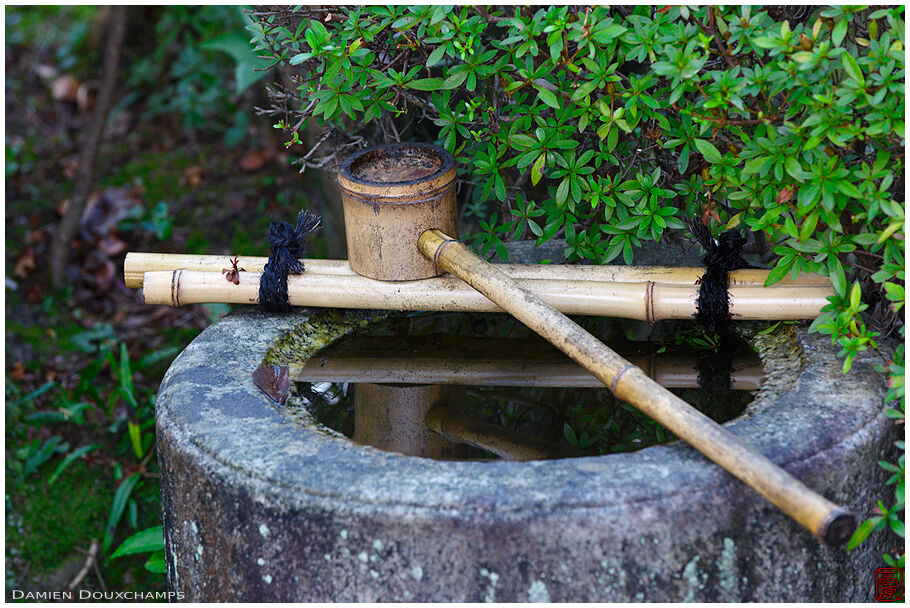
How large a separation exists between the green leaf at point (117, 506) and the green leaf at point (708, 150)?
7.87ft

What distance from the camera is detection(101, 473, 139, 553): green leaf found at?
3.36m

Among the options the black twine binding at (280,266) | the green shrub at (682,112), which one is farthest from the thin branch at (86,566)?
the green shrub at (682,112)

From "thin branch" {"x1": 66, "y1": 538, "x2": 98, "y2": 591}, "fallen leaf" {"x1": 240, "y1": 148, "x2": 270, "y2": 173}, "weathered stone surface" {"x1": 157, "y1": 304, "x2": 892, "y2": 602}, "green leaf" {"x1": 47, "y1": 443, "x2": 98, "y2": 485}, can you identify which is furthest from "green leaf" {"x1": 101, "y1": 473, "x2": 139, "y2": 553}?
"fallen leaf" {"x1": 240, "y1": 148, "x2": 270, "y2": 173}

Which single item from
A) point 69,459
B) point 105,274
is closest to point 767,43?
point 69,459

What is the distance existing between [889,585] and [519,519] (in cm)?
94

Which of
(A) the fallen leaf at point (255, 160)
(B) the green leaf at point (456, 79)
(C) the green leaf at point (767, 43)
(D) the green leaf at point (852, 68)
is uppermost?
(C) the green leaf at point (767, 43)

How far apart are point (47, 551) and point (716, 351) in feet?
8.19

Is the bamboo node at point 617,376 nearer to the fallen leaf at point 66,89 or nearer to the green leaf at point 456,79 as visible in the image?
the green leaf at point 456,79

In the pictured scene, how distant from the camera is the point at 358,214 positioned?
2.56 meters

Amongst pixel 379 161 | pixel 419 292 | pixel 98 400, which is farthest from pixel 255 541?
pixel 98 400

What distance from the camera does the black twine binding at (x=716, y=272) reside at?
2461mm

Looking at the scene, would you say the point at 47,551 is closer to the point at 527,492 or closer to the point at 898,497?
the point at 527,492

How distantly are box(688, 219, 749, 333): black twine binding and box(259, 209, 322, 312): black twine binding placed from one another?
1108mm

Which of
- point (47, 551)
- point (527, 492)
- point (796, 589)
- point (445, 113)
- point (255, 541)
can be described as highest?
point (445, 113)
